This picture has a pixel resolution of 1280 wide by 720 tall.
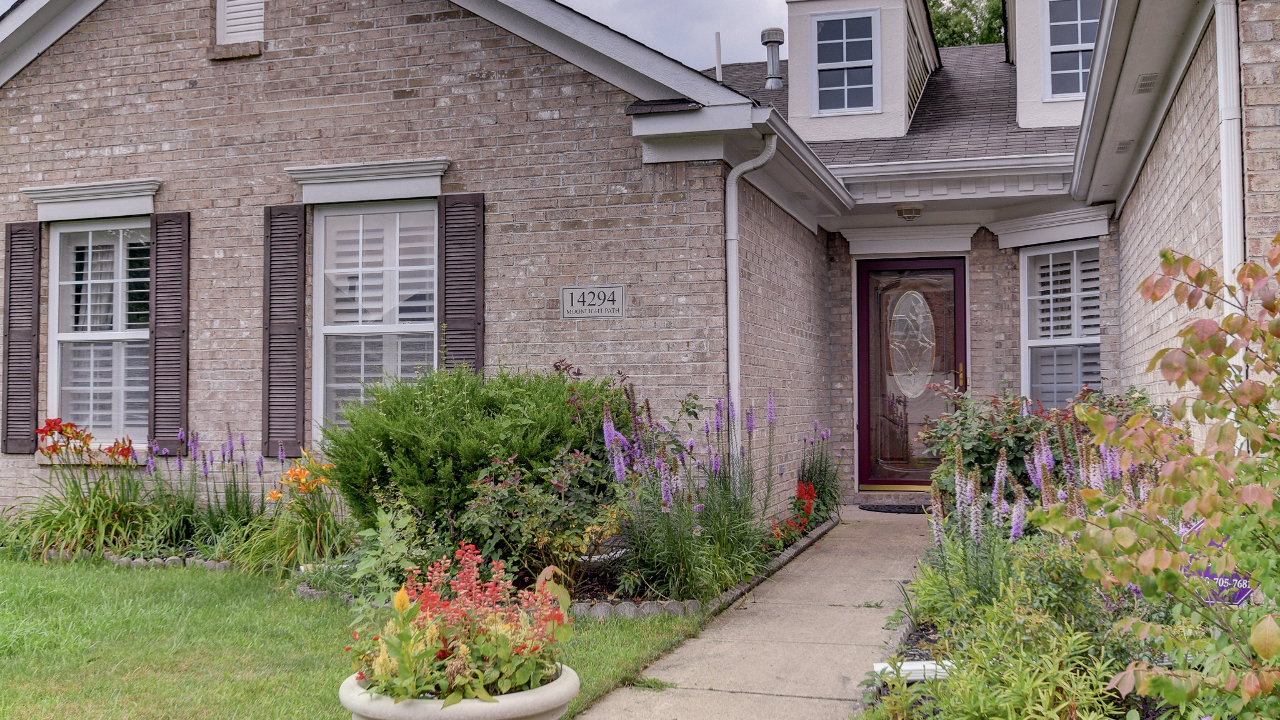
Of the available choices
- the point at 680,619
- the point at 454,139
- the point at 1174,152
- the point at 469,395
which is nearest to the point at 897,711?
the point at 680,619

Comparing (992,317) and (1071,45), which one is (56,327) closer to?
(992,317)

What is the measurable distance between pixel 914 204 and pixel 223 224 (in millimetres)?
5883

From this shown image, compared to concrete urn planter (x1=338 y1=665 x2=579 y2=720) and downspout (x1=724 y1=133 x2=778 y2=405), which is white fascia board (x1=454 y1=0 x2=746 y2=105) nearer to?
downspout (x1=724 y1=133 x2=778 y2=405)

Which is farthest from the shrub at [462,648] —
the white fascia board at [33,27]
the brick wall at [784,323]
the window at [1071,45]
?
the window at [1071,45]

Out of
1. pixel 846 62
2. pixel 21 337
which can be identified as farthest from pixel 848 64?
pixel 21 337

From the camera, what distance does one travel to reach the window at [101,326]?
859 centimetres

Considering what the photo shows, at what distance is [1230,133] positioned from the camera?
4238 millimetres

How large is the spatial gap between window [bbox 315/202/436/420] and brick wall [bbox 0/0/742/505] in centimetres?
41

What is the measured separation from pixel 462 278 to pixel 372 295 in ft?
2.69

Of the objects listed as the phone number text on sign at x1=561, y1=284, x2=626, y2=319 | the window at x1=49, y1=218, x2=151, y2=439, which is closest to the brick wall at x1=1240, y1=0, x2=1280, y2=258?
the phone number text on sign at x1=561, y1=284, x2=626, y2=319

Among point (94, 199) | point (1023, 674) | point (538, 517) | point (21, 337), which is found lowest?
point (1023, 674)

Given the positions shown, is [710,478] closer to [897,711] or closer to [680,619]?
[680,619]

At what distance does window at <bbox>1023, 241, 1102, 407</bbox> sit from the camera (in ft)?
31.6

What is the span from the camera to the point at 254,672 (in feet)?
15.1
